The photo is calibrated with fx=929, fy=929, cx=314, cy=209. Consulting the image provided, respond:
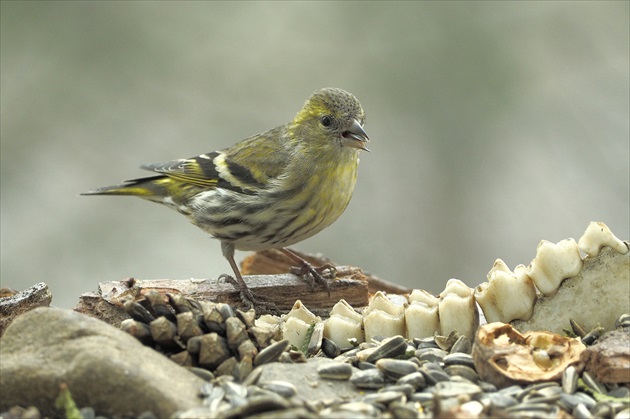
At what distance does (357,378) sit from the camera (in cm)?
257

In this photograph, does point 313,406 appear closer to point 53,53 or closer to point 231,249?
point 231,249

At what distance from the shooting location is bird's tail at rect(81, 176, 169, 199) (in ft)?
16.1

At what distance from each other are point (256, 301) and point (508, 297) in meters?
1.07

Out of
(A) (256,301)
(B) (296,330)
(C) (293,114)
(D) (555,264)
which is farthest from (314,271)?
(C) (293,114)

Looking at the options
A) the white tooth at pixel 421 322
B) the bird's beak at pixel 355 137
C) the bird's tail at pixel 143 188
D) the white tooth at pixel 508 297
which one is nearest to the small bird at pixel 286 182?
the bird's beak at pixel 355 137

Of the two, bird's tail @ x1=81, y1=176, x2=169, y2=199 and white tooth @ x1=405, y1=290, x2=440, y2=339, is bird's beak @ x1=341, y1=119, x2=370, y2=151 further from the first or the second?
white tooth @ x1=405, y1=290, x2=440, y2=339

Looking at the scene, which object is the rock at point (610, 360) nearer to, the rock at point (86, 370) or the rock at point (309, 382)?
the rock at point (309, 382)

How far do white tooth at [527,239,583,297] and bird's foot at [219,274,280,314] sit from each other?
44.3 inches

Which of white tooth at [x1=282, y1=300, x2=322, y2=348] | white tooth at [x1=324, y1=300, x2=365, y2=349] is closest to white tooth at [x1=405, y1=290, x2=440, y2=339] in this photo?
white tooth at [x1=324, y1=300, x2=365, y2=349]

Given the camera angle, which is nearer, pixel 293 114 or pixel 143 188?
pixel 143 188

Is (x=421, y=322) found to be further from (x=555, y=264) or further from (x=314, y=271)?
(x=314, y=271)

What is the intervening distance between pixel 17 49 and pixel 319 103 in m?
3.26

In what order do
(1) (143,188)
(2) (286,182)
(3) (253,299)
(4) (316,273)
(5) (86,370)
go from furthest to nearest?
(1) (143,188) < (2) (286,182) < (4) (316,273) < (3) (253,299) < (5) (86,370)

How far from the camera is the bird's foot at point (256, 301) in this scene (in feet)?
11.6
